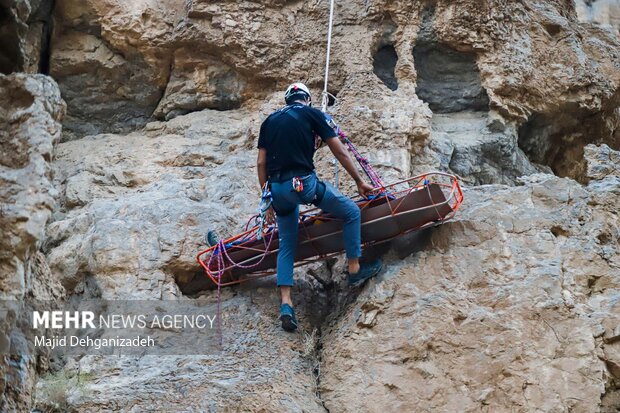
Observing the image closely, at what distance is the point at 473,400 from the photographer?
6016mm

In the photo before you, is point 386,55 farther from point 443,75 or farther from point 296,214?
point 296,214

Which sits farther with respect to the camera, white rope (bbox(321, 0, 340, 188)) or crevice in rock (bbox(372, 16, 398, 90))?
crevice in rock (bbox(372, 16, 398, 90))

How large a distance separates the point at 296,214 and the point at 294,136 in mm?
597

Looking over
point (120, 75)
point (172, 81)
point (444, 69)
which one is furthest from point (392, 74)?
point (120, 75)

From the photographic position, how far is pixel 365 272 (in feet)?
22.0

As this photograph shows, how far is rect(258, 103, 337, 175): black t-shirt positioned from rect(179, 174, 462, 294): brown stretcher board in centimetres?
49

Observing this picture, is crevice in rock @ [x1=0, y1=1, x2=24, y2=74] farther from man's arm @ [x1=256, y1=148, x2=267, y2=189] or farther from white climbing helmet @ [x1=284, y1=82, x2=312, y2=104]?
white climbing helmet @ [x1=284, y1=82, x2=312, y2=104]

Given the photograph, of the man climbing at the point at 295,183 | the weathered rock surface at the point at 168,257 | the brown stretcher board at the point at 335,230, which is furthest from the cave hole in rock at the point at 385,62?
the man climbing at the point at 295,183

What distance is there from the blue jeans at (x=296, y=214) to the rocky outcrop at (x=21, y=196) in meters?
1.88

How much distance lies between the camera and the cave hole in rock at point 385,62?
909 centimetres

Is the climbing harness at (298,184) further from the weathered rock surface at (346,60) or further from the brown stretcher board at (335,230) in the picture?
the weathered rock surface at (346,60)

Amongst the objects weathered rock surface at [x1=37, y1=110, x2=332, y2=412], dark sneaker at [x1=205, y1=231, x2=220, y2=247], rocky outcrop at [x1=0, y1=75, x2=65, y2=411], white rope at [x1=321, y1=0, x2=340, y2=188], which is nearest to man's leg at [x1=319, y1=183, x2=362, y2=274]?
weathered rock surface at [x1=37, y1=110, x2=332, y2=412]

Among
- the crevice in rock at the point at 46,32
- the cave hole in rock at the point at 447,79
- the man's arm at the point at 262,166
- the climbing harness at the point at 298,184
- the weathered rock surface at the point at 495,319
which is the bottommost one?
the weathered rock surface at the point at 495,319

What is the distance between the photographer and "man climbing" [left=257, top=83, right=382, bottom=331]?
255 inches
